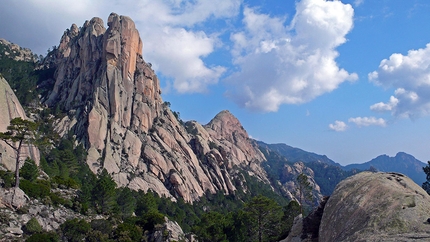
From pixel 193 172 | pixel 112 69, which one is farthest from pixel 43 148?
pixel 193 172

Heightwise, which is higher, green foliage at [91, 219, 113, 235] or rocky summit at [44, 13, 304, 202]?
rocky summit at [44, 13, 304, 202]

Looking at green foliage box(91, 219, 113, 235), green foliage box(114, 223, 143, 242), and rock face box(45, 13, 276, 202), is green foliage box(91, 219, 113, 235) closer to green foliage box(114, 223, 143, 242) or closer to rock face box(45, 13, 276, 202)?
green foliage box(114, 223, 143, 242)

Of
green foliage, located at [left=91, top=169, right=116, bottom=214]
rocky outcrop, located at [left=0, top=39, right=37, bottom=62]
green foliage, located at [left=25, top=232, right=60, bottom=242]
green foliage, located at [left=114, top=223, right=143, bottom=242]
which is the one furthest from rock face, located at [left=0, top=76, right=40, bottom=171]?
rocky outcrop, located at [left=0, top=39, right=37, bottom=62]

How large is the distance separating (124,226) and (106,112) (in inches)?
2307

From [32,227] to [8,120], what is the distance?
33663mm

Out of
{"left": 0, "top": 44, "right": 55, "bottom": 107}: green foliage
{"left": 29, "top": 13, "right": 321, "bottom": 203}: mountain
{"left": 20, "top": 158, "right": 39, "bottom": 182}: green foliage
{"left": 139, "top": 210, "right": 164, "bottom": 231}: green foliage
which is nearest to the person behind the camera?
{"left": 20, "top": 158, "right": 39, "bottom": 182}: green foliage

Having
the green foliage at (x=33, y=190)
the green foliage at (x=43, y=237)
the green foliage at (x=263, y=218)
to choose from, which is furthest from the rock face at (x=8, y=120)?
the green foliage at (x=263, y=218)

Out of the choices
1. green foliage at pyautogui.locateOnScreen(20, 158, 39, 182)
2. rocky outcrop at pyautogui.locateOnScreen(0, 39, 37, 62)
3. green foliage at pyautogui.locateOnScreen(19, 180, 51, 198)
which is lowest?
green foliage at pyautogui.locateOnScreen(19, 180, 51, 198)

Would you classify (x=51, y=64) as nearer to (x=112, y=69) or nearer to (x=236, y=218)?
(x=112, y=69)

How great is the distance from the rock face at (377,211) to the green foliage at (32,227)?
32575 mm

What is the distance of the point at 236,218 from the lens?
54.8 m

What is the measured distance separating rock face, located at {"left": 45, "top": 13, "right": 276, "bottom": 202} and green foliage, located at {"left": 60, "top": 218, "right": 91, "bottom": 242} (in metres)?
45.2

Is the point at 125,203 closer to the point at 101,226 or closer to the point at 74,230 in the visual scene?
the point at 101,226

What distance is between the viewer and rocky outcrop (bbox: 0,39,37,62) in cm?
15712
